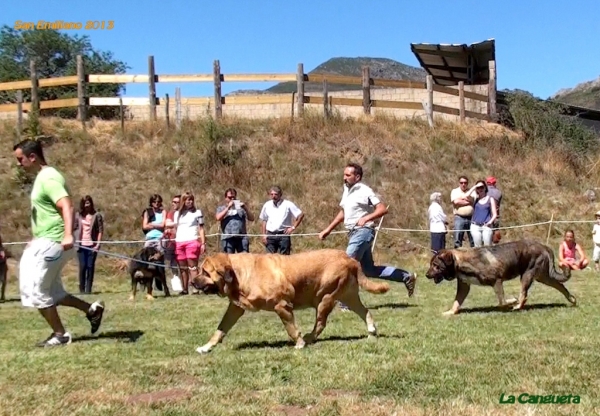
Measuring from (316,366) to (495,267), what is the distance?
387 centimetres

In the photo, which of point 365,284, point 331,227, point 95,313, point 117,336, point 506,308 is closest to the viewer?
point 365,284

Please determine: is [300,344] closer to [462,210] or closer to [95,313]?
[95,313]

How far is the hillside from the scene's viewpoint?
58.1 feet

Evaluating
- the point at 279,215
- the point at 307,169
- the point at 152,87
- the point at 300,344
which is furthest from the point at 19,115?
the point at 300,344

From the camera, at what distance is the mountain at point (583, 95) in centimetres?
8176

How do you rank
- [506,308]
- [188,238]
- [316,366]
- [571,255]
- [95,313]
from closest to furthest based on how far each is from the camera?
1. [316,366]
2. [95,313]
3. [506,308]
4. [188,238]
5. [571,255]

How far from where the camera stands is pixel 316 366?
515 centimetres

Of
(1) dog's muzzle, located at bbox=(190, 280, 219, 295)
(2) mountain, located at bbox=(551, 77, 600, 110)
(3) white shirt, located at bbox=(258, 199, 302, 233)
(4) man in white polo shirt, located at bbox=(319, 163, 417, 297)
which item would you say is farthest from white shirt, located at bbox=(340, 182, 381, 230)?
(2) mountain, located at bbox=(551, 77, 600, 110)

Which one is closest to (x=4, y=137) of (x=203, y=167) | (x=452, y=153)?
(x=203, y=167)

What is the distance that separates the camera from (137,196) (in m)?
18.0

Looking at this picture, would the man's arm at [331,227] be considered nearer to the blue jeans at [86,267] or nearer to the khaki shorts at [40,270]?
the khaki shorts at [40,270]

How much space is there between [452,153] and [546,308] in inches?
505

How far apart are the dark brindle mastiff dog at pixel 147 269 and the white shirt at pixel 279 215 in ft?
6.14

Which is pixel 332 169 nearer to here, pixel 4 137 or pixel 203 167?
pixel 203 167
